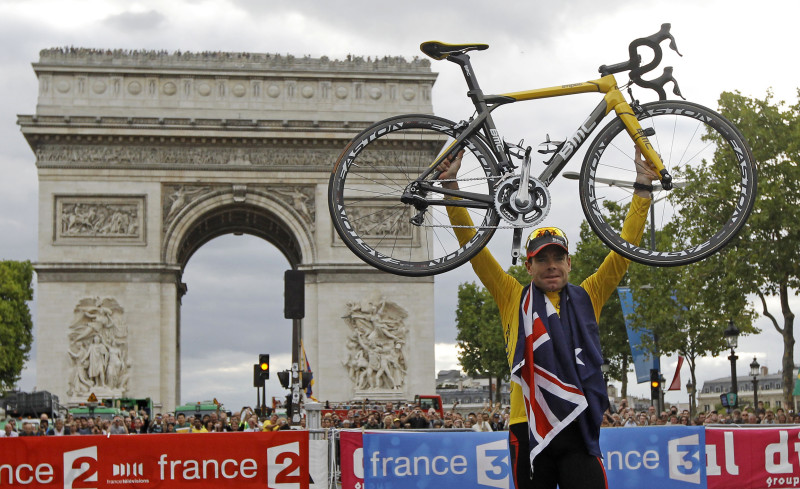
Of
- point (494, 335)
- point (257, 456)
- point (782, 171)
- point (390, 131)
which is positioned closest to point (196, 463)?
point (257, 456)

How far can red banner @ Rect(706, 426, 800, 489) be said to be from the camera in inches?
575

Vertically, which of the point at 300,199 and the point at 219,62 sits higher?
the point at 219,62

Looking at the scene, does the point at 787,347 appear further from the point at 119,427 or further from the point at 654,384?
the point at 119,427

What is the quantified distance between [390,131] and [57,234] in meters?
38.7

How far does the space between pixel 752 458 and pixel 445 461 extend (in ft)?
11.9

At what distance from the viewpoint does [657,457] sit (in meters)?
14.7

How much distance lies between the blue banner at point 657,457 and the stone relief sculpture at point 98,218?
105 feet

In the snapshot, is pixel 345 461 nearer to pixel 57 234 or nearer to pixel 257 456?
pixel 257 456

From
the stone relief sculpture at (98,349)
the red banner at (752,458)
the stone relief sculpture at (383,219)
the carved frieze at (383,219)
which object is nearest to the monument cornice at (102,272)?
the stone relief sculpture at (98,349)

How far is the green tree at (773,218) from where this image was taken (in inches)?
1271

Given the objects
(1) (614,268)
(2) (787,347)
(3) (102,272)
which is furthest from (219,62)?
(1) (614,268)

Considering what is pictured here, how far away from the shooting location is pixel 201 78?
45.8 meters

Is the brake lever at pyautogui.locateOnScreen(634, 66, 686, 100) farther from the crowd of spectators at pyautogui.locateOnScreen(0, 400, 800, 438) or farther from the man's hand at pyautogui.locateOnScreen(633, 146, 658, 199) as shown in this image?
the crowd of spectators at pyautogui.locateOnScreen(0, 400, 800, 438)

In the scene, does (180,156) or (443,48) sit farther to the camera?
(180,156)
